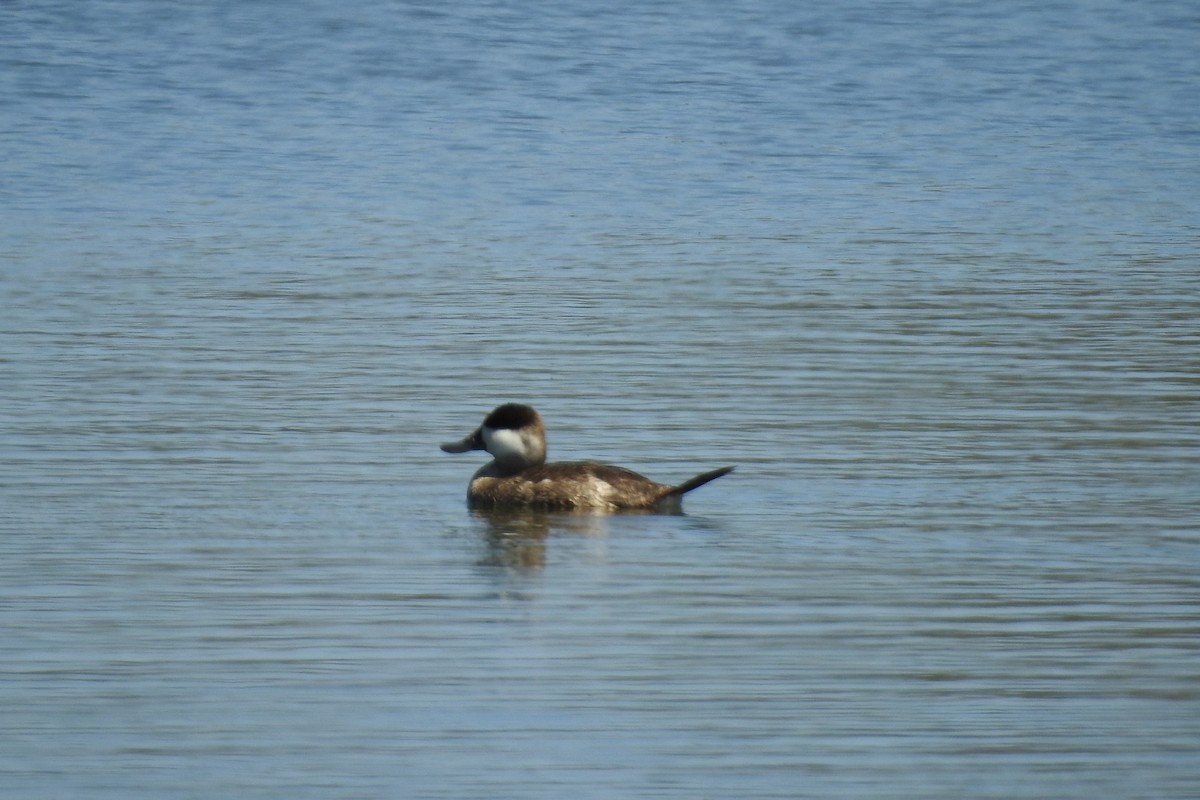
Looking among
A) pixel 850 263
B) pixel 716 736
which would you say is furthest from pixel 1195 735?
pixel 850 263

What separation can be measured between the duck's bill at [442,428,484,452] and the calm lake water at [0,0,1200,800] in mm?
188

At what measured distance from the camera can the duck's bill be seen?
11.7 meters

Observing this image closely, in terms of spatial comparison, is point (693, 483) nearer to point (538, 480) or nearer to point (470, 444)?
point (538, 480)

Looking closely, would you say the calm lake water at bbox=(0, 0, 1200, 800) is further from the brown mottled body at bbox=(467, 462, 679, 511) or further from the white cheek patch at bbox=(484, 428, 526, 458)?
the white cheek patch at bbox=(484, 428, 526, 458)

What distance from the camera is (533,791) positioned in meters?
6.62

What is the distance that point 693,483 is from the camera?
10711mm

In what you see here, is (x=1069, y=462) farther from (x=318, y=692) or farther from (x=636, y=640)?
(x=318, y=692)

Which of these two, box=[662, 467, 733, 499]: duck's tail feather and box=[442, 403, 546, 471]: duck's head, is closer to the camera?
box=[662, 467, 733, 499]: duck's tail feather

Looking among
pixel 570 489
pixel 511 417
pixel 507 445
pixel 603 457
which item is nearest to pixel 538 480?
pixel 570 489

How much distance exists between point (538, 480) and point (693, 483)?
877 millimetres

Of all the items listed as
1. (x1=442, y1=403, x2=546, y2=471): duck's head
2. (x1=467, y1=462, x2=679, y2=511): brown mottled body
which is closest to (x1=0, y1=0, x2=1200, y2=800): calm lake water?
(x1=467, y1=462, x2=679, y2=511): brown mottled body

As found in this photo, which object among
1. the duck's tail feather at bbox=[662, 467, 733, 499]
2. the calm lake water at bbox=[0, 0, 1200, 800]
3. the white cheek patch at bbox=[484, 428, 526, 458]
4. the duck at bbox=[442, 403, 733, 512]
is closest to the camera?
the calm lake water at bbox=[0, 0, 1200, 800]

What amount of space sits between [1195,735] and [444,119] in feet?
78.4

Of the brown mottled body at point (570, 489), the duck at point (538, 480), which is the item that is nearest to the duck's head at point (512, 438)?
the duck at point (538, 480)
